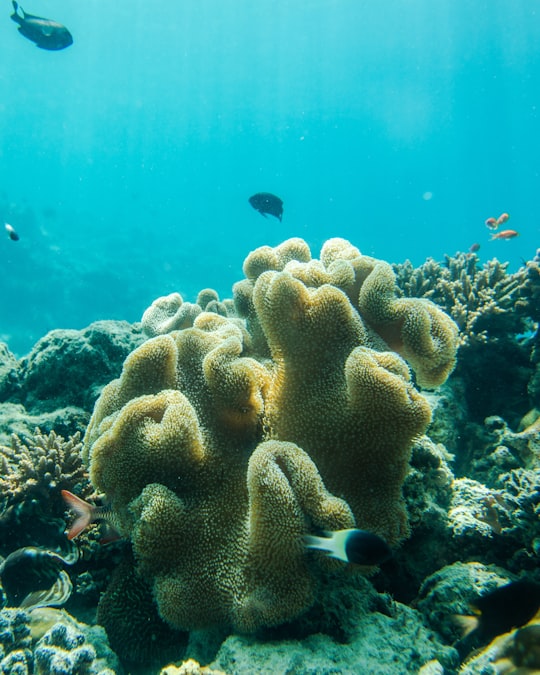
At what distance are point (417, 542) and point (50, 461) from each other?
105 inches

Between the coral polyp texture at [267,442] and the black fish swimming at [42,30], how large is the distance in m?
9.05

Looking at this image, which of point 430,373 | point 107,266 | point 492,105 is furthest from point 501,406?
point 492,105

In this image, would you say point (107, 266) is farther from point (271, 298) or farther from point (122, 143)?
point (122, 143)

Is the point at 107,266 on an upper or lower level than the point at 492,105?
lower

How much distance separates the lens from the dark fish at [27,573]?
7.75 ft

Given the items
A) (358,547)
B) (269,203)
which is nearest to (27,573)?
(358,547)

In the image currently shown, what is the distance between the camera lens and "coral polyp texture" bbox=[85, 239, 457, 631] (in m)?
1.79

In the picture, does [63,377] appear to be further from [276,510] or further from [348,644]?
[348,644]

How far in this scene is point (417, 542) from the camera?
235 centimetres

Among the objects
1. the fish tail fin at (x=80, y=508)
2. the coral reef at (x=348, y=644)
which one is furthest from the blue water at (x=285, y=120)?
the coral reef at (x=348, y=644)

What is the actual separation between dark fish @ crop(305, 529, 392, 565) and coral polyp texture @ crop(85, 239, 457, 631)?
0.58 feet

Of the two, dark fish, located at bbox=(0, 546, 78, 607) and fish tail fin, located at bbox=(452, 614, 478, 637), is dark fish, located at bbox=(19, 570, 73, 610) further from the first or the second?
fish tail fin, located at bbox=(452, 614, 478, 637)

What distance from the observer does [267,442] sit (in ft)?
6.36

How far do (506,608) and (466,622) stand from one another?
0.30m
